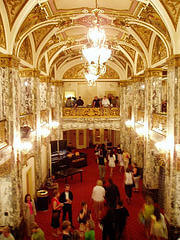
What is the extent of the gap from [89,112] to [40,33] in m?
8.13

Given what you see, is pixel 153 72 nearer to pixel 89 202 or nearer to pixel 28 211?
pixel 89 202

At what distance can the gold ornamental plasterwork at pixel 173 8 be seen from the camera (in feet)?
22.0

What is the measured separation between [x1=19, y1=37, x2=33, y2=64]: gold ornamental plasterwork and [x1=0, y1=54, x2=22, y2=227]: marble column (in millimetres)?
1966

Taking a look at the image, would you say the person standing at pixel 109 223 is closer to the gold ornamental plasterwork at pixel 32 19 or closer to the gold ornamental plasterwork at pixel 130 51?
the gold ornamental plasterwork at pixel 32 19

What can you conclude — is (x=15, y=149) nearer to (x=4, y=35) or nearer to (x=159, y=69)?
(x=4, y=35)

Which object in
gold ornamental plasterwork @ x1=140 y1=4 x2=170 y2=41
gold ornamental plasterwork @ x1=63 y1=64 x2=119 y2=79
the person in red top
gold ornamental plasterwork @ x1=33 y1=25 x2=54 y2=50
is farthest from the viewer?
gold ornamental plasterwork @ x1=63 y1=64 x2=119 y2=79

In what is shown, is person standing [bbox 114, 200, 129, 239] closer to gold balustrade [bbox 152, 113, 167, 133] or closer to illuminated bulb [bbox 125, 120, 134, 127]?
gold balustrade [bbox 152, 113, 167, 133]

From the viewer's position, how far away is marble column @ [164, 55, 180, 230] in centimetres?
749

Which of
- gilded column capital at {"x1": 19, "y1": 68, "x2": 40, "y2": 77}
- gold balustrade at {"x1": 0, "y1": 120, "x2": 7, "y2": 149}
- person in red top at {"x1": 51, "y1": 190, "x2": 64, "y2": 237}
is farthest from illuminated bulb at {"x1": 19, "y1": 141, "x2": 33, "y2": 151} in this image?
gilded column capital at {"x1": 19, "y1": 68, "x2": 40, "y2": 77}

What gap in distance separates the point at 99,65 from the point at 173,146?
3721 millimetres

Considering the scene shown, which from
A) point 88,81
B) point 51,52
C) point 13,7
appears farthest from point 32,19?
point 51,52

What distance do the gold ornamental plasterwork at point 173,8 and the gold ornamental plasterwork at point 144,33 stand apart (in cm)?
241

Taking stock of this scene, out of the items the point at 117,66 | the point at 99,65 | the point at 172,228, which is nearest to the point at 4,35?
the point at 99,65

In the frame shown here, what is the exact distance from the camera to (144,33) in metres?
9.81
